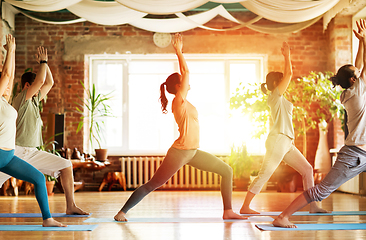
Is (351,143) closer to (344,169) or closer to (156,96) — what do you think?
(344,169)

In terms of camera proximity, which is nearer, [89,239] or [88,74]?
[89,239]

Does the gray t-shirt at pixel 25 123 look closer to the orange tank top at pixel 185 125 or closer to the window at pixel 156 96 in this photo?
the orange tank top at pixel 185 125

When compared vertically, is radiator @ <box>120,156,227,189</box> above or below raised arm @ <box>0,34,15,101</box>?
below

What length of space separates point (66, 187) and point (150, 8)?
2.44m

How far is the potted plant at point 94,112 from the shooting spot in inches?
278

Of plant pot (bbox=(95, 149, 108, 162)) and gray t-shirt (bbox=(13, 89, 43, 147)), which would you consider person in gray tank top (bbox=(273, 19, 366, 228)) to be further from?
plant pot (bbox=(95, 149, 108, 162))

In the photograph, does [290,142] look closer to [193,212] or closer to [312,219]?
[312,219]

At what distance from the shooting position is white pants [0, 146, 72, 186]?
11.0ft

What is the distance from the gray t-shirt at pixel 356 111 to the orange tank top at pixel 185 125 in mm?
1144

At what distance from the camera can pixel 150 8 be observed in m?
4.84

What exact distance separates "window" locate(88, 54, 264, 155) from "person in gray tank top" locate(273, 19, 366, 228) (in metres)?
4.66

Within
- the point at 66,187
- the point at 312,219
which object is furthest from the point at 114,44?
the point at 312,219

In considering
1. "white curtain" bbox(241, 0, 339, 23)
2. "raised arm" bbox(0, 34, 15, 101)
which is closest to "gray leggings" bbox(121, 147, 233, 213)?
"raised arm" bbox(0, 34, 15, 101)

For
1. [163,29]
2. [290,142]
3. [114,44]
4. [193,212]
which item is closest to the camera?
[290,142]
